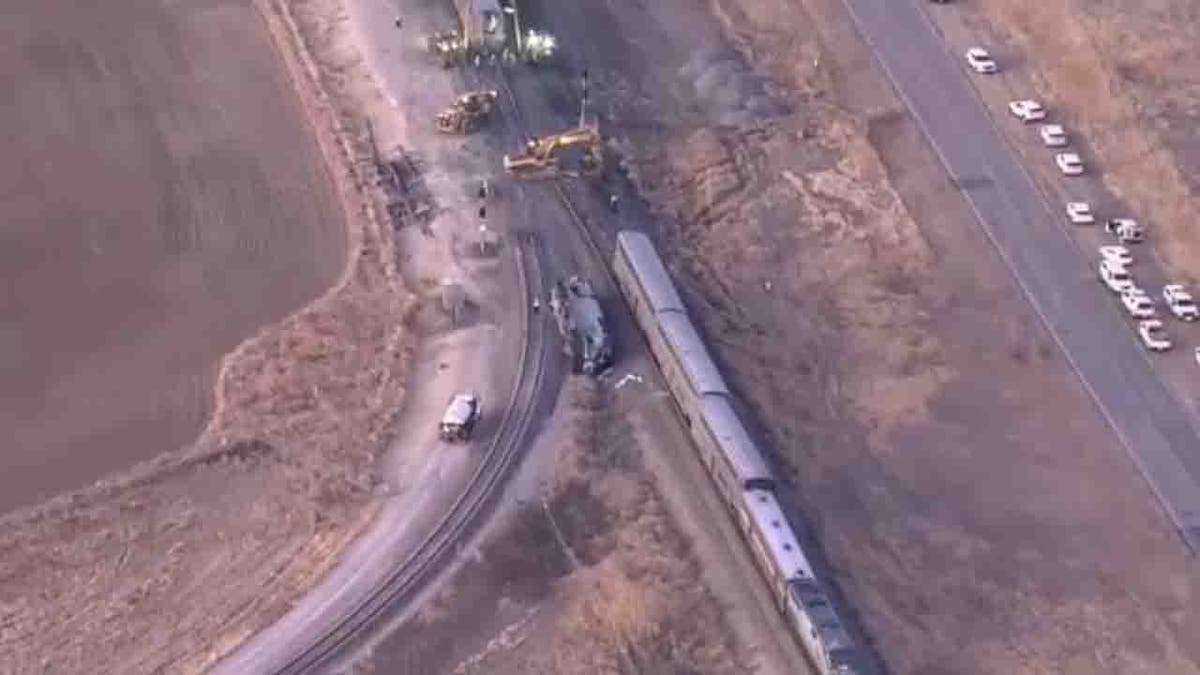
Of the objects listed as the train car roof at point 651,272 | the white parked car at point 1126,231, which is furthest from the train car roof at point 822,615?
the white parked car at point 1126,231

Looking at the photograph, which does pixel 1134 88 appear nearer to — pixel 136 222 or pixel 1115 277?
pixel 1115 277

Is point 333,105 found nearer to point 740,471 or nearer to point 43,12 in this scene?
point 43,12

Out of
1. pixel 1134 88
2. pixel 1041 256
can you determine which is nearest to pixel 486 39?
pixel 1041 256

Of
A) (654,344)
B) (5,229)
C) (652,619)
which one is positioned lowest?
(652,619)

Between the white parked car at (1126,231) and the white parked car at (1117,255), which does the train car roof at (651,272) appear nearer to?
the white parked car at (1117,255)

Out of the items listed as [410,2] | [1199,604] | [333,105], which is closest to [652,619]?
[1199,604]
